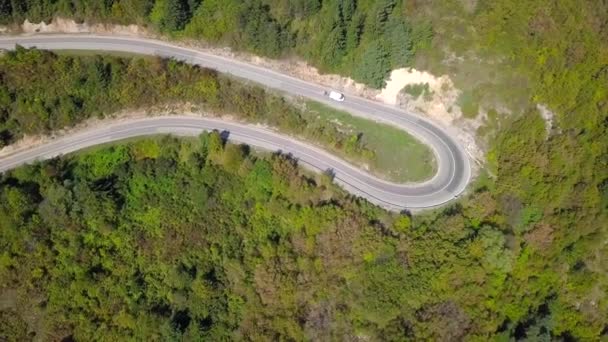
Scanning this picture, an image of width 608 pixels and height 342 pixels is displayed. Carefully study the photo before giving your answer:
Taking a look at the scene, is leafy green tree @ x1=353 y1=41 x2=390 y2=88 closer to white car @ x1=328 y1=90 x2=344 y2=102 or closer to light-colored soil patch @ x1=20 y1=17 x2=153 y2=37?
white car @ x1=328 y1=90 x2=344 y2=102

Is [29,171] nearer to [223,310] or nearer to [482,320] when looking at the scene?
[223,310]

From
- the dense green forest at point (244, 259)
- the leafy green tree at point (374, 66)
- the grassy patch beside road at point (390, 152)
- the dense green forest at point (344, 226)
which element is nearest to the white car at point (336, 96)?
the grassy patch beside road at point (390, 152)

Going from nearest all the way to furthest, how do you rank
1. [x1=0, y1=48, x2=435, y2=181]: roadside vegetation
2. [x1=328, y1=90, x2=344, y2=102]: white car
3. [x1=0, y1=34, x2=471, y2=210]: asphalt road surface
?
[x1=0, y1=34, x2=471, y2=210]: asphalt road surface < [x1=0, y1=48, x2=435, y2=181]: roadside vegetation < [x1=328, y1=90, x2=344, y2=102]: white car

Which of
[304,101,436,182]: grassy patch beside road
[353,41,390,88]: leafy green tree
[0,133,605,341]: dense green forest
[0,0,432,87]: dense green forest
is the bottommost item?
[0,133,605,341]: dense green forest

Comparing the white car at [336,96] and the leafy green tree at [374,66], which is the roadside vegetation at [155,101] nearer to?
the white car at [336,96]

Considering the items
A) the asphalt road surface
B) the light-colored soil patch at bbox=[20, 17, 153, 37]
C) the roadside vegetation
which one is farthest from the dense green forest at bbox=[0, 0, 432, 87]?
the roadside vegetation

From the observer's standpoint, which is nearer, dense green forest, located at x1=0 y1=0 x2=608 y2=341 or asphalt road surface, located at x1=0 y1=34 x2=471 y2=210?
dense green forest, located at x1=0 y1=0 x2=608 y2=341
